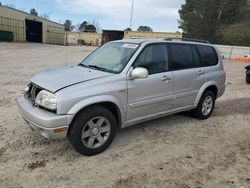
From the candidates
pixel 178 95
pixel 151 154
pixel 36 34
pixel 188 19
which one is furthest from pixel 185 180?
pixel 36 34

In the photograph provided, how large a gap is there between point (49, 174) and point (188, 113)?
3904 mm

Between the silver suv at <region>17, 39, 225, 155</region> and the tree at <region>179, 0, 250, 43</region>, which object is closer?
the silver suv at <region>17, 39, 225, 155</region>

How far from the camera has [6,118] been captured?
5637mm

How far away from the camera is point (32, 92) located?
431cm

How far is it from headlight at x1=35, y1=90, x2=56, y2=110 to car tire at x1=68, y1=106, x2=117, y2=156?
1.32 ft

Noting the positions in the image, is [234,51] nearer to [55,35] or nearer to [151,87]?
[151,87]

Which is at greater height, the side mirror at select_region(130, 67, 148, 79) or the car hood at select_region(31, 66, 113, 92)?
the side mirror at select_region(130, 67, 148, 79)

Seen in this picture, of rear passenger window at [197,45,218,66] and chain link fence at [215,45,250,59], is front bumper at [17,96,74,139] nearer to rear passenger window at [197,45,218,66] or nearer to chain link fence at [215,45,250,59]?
rear passenger window at [197,45,218,66]

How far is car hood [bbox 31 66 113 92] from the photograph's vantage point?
3986 mm

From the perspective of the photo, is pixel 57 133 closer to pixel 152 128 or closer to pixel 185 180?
pixel 185 180

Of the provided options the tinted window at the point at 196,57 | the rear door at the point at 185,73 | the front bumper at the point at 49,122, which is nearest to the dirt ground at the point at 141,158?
the front bumper at the point at 49,122

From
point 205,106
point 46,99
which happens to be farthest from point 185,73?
point 46,99

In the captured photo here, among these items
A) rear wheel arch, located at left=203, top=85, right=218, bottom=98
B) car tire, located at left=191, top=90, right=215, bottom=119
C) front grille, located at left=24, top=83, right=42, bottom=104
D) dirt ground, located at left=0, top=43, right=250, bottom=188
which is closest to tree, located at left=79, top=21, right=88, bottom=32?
rear wheel arch, located at left=203, top=85, right=218, bottom=98

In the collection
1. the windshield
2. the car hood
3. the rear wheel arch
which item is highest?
the windshield
